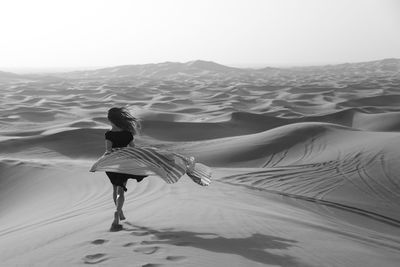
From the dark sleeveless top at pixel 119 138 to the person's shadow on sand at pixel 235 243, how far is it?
2.45ft

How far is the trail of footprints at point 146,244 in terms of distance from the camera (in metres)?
3.06

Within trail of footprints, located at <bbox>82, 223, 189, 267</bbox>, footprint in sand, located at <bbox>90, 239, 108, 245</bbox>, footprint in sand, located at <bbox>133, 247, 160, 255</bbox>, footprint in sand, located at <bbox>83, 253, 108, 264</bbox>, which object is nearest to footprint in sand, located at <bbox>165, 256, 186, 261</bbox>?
trail of footprints, located at <bbox>82, 223, 189, 267</bbox>

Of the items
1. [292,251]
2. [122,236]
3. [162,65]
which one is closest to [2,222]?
[122,236]

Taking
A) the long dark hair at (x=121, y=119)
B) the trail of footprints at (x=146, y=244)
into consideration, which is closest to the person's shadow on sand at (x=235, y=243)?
the trail of footprints at (x=146, y=244)

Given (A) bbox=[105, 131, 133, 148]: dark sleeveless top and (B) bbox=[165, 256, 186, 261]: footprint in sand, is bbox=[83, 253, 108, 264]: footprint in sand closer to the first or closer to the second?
(B) bbox=[165, 256, 186, 261]: footprint in sand

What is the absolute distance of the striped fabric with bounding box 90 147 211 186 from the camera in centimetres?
359

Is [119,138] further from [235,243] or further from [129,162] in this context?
[235,243]

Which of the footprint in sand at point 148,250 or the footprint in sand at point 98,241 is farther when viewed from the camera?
the footprint in sand at point 98,241

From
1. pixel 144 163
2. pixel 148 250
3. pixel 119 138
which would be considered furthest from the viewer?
pixel 119 138

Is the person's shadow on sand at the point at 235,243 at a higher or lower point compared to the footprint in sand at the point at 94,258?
lower

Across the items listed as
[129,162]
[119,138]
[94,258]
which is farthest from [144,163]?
[94,258]

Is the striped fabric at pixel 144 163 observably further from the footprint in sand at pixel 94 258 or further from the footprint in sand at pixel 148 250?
the footprint in sand at pixel 94 258

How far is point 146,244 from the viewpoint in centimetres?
335

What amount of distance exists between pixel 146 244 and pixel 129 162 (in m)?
0.70
